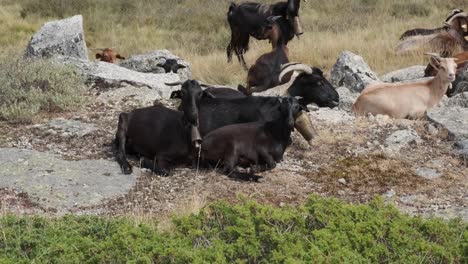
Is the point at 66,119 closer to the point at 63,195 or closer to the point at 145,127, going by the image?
the point at 145,127

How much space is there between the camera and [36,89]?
10.8 meters

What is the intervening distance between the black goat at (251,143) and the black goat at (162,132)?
263mm

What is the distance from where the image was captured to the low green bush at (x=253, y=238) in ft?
16.8

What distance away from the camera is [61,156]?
28.3 feet

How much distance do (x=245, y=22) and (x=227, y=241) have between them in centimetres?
1190

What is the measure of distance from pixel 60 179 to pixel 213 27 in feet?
60.5

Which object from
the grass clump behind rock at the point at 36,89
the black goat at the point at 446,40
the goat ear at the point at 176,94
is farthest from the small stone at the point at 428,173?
the black goat at the point at 446,40

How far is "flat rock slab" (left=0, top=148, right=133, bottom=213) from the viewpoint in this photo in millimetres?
7504

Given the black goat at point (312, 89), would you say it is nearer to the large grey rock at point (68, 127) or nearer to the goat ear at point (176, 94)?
the goat ear at point (176, 94)

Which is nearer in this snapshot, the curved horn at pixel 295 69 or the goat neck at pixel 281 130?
the goat neck at pixel 281 130

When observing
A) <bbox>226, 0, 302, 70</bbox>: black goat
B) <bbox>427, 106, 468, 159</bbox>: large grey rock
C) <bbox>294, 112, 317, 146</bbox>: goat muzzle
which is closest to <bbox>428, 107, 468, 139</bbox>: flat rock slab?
<bbox>427, 106, 468, 159</bbox>: large grey rock

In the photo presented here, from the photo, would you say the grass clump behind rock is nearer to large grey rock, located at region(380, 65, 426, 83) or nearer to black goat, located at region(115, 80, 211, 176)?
black goat, located at region(115, 80, 211, 176)

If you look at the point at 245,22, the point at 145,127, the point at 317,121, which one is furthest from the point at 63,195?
the point at 245,22

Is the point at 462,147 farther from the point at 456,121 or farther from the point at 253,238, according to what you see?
the point at 253,238
